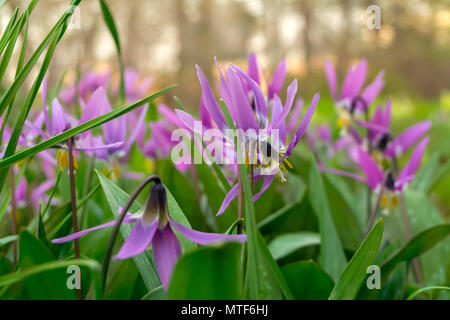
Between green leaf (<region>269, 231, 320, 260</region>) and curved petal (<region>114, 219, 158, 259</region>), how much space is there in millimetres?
526

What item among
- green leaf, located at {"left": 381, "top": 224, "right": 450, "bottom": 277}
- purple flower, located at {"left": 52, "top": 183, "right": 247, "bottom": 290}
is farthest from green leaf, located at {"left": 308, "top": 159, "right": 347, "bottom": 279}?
purple flower, located at {"left": 52, "top": 183, "right": 247, "bottom": 290}

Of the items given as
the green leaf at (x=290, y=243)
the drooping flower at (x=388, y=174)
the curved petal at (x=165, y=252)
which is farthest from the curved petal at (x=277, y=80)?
the curved petal at (x=165, y=252)

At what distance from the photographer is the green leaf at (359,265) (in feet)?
1.80

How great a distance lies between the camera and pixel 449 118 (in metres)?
4.68

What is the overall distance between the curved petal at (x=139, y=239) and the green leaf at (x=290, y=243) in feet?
1.73

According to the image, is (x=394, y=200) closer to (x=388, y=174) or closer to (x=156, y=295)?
(x=388, y=174)

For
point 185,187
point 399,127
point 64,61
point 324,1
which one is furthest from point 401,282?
point 324,1

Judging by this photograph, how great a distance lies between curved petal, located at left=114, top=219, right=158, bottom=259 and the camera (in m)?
0.49

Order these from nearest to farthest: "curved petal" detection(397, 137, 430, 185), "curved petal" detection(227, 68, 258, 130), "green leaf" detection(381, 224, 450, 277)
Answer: "curved petal" detection(227, 68, 258, 130) < "green leaf" detection(381, 224, 450, 277) < "curved petal" detection(397, 137, 430, 185)

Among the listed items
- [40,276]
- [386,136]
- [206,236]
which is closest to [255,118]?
[206,236]

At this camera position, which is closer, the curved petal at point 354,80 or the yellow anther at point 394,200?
the yellow anther at point 394,200

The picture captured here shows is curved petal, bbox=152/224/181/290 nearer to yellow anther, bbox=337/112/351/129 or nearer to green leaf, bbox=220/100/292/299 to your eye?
green leaf, bbox=220/100/292/299

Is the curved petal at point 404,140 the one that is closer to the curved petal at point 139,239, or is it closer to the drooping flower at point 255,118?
the drooping flower at point 255,118
